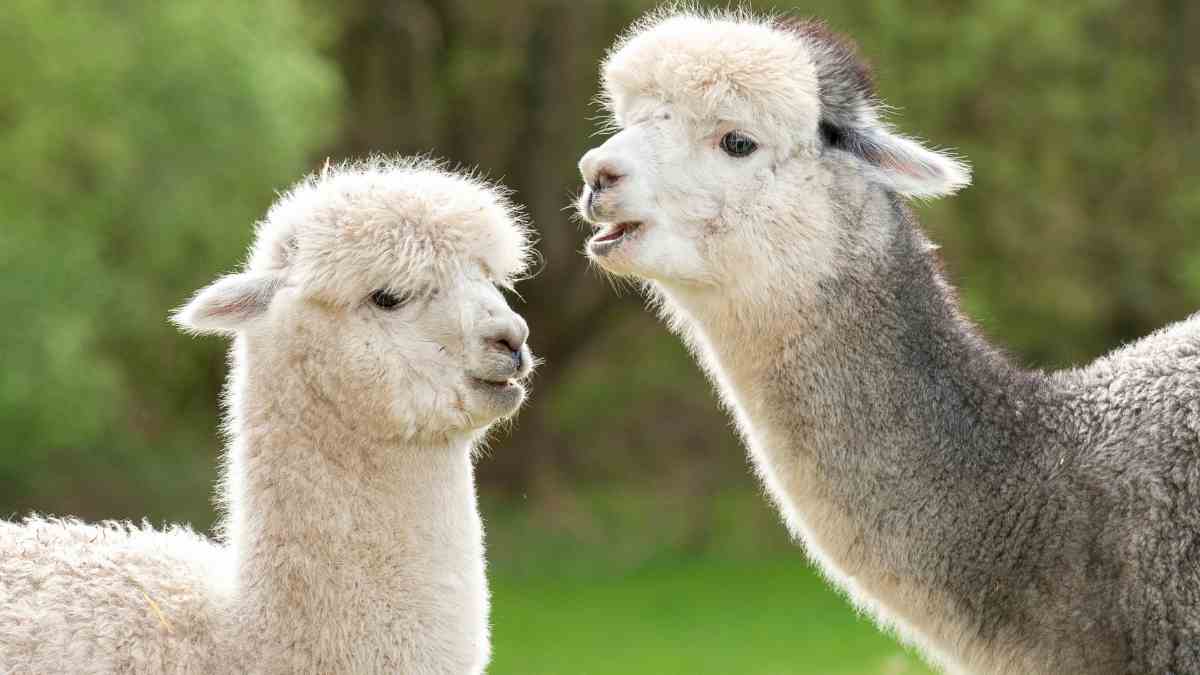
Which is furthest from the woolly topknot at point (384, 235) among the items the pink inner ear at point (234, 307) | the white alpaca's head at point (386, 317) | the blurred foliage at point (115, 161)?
the blurred foliage at point (115, 161)

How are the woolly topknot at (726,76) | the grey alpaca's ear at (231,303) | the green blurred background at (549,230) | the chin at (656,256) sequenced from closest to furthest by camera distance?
the grey alpaca's ear at (231,303) → the chin at (656,256) → the woolly topknot at (726,76) → the green blurred background at (549,230)

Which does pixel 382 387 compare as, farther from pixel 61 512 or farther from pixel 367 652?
pixel 61 512

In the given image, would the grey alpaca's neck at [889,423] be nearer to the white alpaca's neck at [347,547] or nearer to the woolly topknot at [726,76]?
the woolly topknot at [726,76]

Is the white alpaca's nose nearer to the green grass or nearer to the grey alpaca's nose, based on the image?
the grey alpaca's nose

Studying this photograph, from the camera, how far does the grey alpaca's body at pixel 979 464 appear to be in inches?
188

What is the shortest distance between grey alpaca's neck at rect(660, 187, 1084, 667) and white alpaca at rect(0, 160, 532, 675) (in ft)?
2.71

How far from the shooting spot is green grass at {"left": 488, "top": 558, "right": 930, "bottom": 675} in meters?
14.6

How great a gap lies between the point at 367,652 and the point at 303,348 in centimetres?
85

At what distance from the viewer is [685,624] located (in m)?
17.2

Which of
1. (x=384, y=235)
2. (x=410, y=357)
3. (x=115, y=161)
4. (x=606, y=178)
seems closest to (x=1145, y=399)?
(x=606, y=178)

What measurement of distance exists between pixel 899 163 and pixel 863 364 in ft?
2.10

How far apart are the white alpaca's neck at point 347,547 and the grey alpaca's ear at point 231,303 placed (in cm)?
13

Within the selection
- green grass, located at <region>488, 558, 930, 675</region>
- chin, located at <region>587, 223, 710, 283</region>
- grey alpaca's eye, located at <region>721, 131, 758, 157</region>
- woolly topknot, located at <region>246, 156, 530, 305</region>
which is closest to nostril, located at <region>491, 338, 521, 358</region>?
woolly topknot, located at <region>246, 156, 530, 305</region>

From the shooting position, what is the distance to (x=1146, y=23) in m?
22.6
